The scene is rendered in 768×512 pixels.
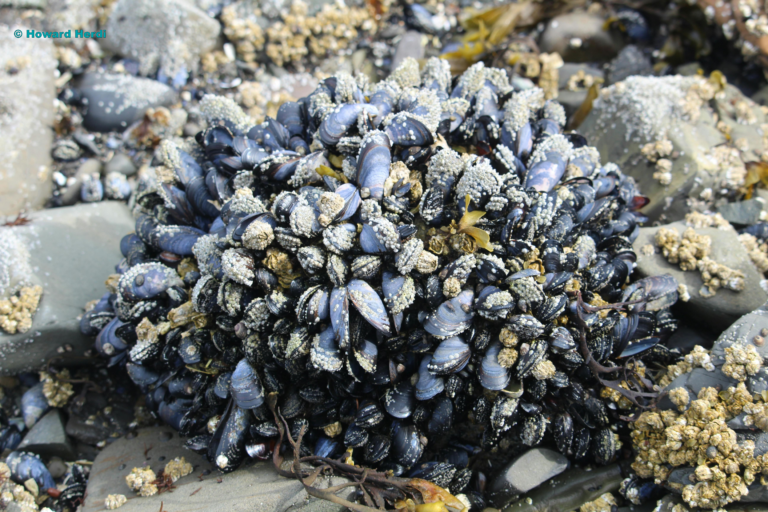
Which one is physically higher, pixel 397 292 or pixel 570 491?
pixel 397 292

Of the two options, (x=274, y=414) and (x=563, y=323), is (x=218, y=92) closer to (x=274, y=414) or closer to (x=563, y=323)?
(x=274, y=414)

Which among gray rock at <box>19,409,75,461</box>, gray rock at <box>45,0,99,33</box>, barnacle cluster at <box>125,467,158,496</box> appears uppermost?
gray rock at <box>45,0,99,33</box>

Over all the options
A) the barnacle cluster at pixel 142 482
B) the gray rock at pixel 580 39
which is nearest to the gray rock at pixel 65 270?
the barnacle cluster at pixel 142 482

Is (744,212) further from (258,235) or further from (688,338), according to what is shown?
(258,235)

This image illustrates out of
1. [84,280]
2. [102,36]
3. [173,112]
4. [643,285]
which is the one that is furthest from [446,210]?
[102,36]

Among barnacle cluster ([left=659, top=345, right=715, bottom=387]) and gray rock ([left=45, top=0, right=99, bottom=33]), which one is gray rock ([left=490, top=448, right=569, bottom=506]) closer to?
barnacle cluster ([left=659, top=345, right=715, bottom=387])

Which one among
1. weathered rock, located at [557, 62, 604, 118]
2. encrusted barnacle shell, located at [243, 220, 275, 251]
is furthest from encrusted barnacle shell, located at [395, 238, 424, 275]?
weathered rock, located at [557, 62, 604, 118]

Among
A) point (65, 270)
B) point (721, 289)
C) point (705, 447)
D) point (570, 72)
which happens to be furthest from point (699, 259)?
point (65, 270)

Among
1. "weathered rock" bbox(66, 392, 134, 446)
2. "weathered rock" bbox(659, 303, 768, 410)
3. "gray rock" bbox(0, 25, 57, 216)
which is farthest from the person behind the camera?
"gray rock" bbox(0, 25, 57, 216)
